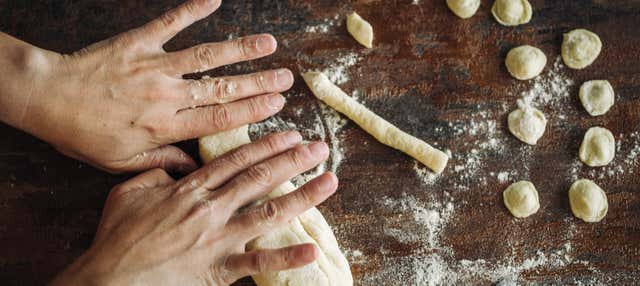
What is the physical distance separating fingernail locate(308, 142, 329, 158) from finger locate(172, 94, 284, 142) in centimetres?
18

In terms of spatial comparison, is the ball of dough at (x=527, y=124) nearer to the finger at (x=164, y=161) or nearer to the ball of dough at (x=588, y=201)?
the ball of dough at (x=588, y=201)

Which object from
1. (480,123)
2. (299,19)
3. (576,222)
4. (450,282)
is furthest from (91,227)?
(576,222)

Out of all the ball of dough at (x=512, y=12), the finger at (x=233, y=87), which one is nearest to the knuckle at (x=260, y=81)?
the finger at (x=233, y=87)

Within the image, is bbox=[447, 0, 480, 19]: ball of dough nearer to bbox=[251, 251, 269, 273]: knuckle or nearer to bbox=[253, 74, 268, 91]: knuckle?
bbox=[253, 74, 268, 91]: knuckle

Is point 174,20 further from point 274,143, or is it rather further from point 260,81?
point 274,143

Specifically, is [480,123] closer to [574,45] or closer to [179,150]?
[574,45]

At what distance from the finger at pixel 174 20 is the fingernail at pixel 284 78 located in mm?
273

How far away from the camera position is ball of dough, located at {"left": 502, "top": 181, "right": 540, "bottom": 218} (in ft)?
5.96

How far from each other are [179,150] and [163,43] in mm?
321

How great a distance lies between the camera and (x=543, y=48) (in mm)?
1908

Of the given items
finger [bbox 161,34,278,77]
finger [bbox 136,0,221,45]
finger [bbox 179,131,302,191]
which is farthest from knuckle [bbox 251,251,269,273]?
finger [bbox 136,0,221,45]

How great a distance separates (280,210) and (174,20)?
63cm

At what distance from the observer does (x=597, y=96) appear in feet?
6.11

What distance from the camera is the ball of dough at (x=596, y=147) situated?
1852 mm
